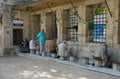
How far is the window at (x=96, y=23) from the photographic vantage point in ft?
33.9

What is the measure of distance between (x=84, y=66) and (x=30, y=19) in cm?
738

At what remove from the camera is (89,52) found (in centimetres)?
1042

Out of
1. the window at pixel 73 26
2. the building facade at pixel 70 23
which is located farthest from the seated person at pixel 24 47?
the window at pixel 73 26

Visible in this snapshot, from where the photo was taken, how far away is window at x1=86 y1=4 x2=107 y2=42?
407 inches

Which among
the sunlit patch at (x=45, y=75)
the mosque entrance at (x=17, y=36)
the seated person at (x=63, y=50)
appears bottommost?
the sunlit patch at (x=45, y=75)

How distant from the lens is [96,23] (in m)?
10.7

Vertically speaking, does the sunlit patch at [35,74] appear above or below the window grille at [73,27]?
below

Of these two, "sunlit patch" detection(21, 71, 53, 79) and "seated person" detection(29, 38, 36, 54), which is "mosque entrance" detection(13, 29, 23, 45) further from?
"sunlit patch" detection(21, 71, 53, 79)

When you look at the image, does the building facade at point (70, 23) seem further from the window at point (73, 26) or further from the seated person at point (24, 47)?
the seated person at point (24, 47)

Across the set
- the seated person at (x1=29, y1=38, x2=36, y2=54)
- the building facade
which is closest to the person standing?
the seated person at (x1=29, y1=38, x2=36, y2=54)

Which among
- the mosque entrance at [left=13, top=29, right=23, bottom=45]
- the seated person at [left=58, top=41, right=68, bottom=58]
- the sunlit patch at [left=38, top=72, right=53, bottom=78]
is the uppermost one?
the mosque entrance at [left=13, top=29, right=23, bottom=45]

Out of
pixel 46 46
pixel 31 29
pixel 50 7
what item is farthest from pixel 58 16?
pixel 31 29

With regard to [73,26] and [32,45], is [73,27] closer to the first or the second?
[73,26]

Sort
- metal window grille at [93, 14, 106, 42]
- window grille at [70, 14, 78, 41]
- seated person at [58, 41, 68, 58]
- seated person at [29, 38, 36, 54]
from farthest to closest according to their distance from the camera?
seated person at [29, 38, 36, 54]
window grille at [70, 14, 78, 41]
seated person at [58, 41, 68, 58]
metal window grille at [93, 14, 106, 42]
